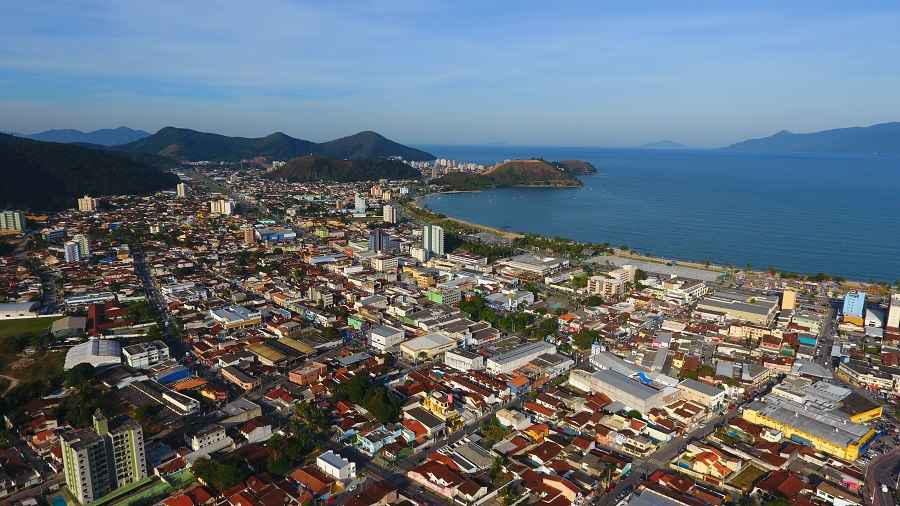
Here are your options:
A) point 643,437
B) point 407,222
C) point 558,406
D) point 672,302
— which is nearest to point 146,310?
point 558,406

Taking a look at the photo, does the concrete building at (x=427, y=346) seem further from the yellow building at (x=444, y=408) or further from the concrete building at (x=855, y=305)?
the concrete building at (x=855, y=305)

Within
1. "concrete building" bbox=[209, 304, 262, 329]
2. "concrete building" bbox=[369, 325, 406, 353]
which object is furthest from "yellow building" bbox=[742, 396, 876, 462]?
"concrete building" bbox=[209, 304, 262, 329]

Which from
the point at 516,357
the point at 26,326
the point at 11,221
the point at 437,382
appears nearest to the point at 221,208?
the point at 11,221

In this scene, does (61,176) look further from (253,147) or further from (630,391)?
(253,147)

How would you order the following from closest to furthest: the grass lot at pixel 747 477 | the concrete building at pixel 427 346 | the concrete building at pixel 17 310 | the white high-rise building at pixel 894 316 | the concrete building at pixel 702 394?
the grass lot at pixel 747 477 → the concrete building at pixel 702 394 → the concrete building at pixel 427 346 → the white high-rise building at pixel 894 316 → the concrete building at pixel 17 310

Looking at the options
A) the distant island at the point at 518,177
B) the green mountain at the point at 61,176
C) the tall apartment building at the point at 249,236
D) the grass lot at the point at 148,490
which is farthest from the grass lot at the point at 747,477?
the distant island at the point at 518,177

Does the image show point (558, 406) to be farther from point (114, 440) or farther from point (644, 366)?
point (114, 440)

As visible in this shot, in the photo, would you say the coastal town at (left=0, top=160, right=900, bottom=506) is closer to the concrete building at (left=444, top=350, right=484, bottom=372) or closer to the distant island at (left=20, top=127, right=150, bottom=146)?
the concrete building at (left=444, top=350, right=484, bottom=372)
